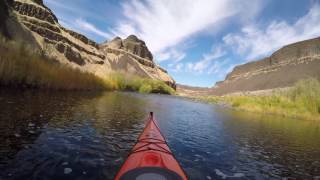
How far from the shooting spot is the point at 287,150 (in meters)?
13.5

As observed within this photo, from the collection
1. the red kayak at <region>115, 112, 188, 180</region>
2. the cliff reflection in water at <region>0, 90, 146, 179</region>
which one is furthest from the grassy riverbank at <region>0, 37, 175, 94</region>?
the red kayak at <region>115, 112, 188, 180</region>

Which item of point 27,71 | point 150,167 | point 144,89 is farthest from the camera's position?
point 144,89

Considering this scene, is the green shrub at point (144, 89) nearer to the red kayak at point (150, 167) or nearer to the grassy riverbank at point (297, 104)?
the grassy riverbank at point (297, 104)

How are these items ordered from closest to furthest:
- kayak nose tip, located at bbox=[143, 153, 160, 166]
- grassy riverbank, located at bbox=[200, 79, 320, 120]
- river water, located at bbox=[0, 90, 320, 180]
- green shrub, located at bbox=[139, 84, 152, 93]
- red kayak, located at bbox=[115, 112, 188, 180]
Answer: red kayak, located at bbox=[115, 112, 188, 180]
kayak nose tip, located at bbox=[143, 153, 160, 166]
river water, located at bbox=[0, 90, 320, 180]
grassy riverbank, located at bbox=[200, 79, 320, 120]
green shrub, located at bbox=[139, 84, 152, 93]

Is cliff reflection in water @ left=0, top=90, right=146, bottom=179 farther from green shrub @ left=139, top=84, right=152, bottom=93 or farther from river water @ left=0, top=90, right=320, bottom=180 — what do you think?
green shrub @ left=139, top=84, right=152, bottom=93

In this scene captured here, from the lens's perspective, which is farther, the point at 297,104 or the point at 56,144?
the point at 297,104

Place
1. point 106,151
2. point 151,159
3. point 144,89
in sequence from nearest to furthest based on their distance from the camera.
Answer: point 151,159 < point 106,151 < point 144,89

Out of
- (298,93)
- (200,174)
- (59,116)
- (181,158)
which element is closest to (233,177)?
(200,174)

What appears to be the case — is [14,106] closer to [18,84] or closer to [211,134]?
[18,84]

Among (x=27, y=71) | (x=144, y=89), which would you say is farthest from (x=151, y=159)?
(x=144, y=89)

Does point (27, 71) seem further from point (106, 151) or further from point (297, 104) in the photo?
point (297, 104)

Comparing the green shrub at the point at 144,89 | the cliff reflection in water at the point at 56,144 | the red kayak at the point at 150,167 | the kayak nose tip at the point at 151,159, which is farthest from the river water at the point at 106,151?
the green shrub at the point at 144,89

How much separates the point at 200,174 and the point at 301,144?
34.3 ft

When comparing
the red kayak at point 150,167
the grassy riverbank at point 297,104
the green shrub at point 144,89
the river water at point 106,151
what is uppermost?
the green shrub at point 144,89
